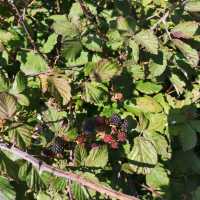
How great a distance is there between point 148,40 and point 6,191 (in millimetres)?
714

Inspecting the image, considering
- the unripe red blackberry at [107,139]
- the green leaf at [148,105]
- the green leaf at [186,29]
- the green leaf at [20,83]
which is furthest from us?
the green leaf at [148,105]

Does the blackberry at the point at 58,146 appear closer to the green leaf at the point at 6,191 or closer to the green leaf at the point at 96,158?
the green leaf at the point at 96,158

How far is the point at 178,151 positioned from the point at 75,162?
707 millimetres

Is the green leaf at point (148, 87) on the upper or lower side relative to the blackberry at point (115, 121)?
upper

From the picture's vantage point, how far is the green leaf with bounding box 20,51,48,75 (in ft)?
6.10

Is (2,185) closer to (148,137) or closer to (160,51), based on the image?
(148,137)

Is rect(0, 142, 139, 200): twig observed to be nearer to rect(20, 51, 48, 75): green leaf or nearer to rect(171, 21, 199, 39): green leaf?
rect(20, 51, 48, 75): green leaf

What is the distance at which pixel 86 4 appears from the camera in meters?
2.04

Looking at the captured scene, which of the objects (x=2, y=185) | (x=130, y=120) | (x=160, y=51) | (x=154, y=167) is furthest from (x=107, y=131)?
(x=2, y=185)

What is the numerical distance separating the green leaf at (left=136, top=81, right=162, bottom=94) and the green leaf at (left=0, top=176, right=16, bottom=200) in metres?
0.83

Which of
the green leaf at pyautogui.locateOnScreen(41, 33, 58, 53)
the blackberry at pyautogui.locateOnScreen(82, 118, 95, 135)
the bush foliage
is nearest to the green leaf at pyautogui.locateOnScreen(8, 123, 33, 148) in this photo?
the bush foliage

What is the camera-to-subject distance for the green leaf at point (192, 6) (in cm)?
173

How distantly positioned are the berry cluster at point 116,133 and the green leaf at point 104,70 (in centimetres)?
14

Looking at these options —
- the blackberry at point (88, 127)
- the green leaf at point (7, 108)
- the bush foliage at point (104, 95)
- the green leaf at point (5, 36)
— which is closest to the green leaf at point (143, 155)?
the bush foliage at point (104, 95)
